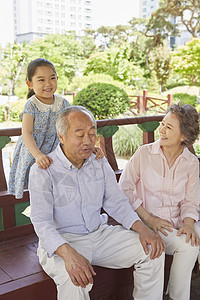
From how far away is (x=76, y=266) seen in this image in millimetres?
1514

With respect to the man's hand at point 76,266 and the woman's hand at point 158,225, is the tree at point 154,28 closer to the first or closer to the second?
the woman's hand at point 158,225

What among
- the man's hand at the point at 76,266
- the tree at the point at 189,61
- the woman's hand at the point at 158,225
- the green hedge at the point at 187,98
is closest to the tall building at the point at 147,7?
the tree at the point at 189,61

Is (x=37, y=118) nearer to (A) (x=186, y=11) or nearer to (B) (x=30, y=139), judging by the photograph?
(B) (x=30, y=139)

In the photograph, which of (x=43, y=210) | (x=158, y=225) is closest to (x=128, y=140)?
(x=158, y=225)

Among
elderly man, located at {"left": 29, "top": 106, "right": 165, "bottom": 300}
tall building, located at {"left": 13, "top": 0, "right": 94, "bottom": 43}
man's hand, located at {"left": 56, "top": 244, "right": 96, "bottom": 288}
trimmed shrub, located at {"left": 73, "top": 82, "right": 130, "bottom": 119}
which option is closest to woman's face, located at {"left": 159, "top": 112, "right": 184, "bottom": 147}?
A: elderly man, located at {"left": 29, "top": 106, "right": 165, "bottom": 300}

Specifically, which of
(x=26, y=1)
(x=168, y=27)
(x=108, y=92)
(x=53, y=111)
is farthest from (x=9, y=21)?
(x=53, y=111)

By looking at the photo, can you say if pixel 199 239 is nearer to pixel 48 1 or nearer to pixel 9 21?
pixel 9 21

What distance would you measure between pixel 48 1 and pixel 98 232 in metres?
16.6

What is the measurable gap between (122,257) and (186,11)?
55.6 ft

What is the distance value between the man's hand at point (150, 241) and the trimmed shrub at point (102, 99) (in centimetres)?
655

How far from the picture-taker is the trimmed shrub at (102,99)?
834 cm

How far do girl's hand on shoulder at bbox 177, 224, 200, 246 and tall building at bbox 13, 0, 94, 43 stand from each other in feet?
48.4

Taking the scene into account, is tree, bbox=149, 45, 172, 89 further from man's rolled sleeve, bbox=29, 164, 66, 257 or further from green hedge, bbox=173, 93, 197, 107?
man's rolled sleeve, bbox=29, 164, 66, 257

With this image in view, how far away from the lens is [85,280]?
1495mm
